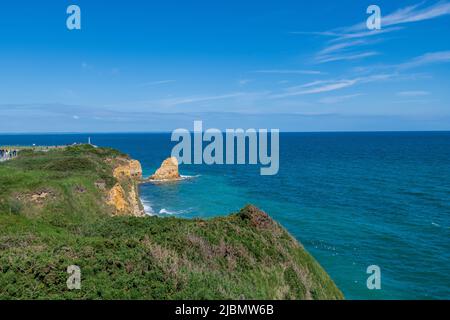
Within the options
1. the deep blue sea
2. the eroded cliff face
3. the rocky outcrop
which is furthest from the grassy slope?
the rocky outcrop

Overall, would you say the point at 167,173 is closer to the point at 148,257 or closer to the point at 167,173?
the point at 167,173

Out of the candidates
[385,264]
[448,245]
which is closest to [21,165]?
[385,264]

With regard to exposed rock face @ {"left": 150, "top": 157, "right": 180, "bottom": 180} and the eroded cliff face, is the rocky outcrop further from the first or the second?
the eroded cliff face

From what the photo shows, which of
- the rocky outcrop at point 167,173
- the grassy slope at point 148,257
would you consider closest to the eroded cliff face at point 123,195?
the grassy slope at point 148,257

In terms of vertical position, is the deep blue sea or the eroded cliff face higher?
the eroded cliff face

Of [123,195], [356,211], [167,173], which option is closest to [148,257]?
[123,195]
